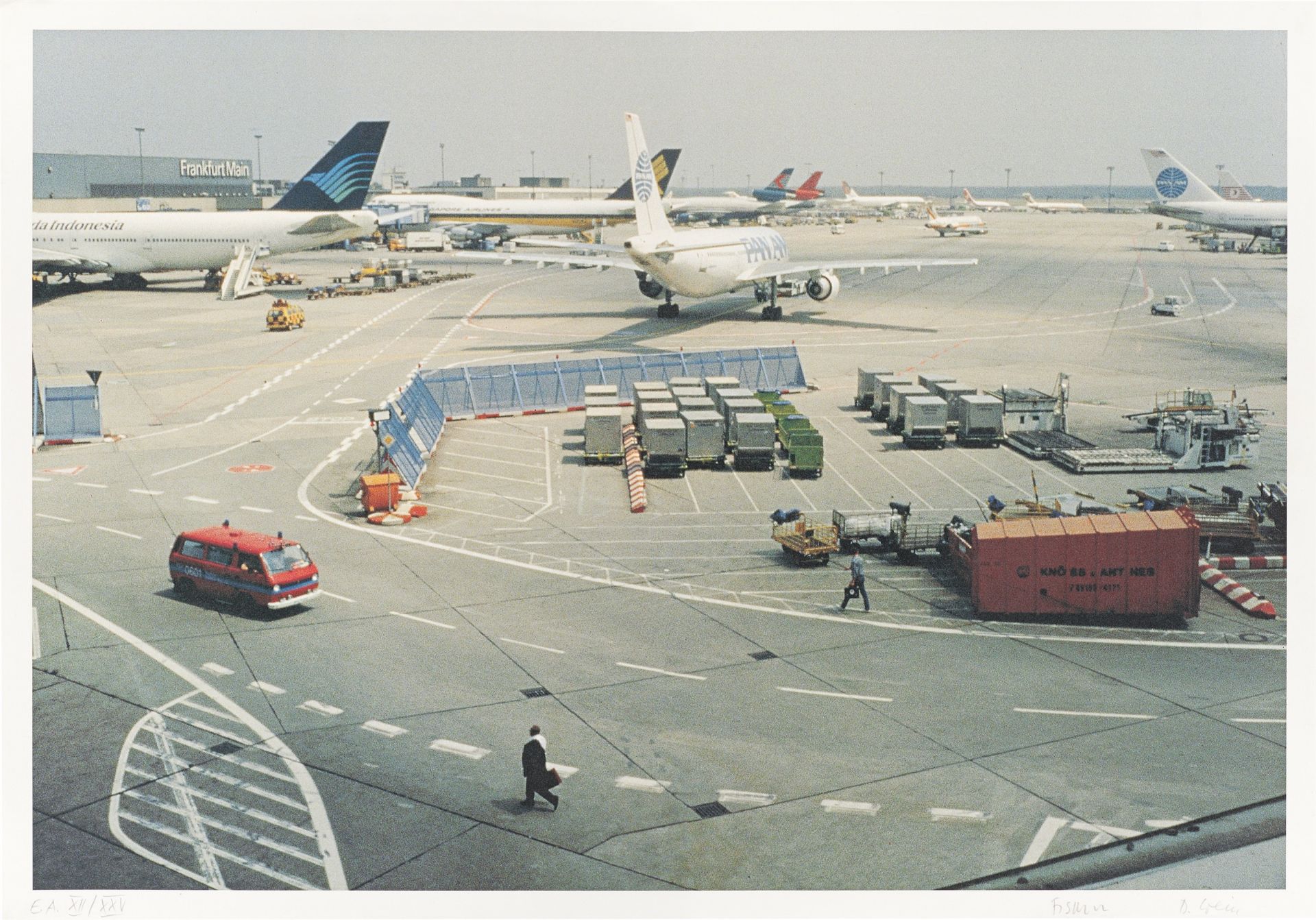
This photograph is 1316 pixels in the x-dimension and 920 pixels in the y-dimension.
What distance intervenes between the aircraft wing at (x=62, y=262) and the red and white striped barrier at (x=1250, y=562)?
96.7m

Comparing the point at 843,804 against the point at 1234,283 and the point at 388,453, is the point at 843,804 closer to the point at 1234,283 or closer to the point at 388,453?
the point at 388,453

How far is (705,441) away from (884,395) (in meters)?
12.2

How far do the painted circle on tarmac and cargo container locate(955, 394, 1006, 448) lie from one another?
29.1m

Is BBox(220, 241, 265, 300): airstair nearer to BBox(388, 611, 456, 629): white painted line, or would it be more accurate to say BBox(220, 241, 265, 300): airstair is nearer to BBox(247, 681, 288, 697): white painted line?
BBox(388, 611, 456, 629): white painted line

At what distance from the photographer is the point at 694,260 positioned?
74.2 metres

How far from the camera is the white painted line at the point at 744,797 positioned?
21547 millimetres

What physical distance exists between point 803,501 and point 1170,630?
47.8 feet

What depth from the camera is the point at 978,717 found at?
25.4 meters

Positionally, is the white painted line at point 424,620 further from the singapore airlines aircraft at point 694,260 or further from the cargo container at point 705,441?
the singapore airlines aircraft at point 694,260

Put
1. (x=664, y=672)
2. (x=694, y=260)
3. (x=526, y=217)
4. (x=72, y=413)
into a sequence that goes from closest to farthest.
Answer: (x=664, y=672) → (x=72, y=413) → (x=694, y=260) → (x=526, y=217)

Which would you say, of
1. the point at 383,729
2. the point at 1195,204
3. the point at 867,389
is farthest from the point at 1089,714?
the point at 1195,204

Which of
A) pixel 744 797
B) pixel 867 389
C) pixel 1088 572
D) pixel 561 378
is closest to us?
pixel 744 797

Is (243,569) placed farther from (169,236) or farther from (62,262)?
(169,236)

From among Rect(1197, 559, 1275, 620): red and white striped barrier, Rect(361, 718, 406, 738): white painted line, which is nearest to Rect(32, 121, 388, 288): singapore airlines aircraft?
Rect(1197, 559, 1275, 620): red and white striped barrier
